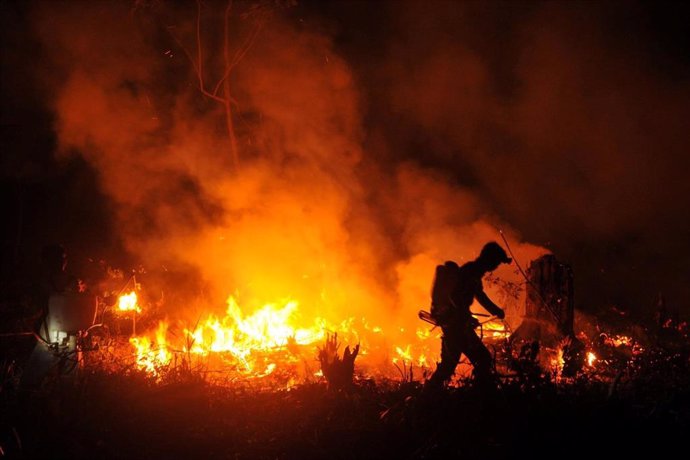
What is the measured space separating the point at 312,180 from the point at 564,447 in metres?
8.36

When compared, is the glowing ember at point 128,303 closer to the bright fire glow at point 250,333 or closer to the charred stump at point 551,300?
the bright fire glow at point 250,333

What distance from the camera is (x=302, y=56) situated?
1184 cm

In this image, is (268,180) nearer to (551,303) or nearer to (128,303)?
(128,303)

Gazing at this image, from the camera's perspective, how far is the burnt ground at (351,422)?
3824 millimetres

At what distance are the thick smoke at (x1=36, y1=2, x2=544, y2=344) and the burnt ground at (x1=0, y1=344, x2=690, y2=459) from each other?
202 inches

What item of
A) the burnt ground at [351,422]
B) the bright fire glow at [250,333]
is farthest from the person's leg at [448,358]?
the bright fire glow at [250,333]

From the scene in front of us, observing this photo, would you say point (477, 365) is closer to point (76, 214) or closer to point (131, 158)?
point (131, 158)

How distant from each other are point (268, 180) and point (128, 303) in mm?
3901

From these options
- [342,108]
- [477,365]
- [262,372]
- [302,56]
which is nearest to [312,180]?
[342,108]

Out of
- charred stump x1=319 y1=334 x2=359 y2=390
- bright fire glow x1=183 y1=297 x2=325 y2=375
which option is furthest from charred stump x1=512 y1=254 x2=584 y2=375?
bright fire glow x1=183 y1=297 x2=325 y2=375

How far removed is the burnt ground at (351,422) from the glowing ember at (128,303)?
4792 millimetres

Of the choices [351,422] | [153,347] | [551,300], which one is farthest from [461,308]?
[153,347]

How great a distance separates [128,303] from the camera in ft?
32.4

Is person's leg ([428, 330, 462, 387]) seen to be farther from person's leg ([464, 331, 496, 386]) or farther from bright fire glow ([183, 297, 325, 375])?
bright fire glow ([183, 297, 325, 375])
